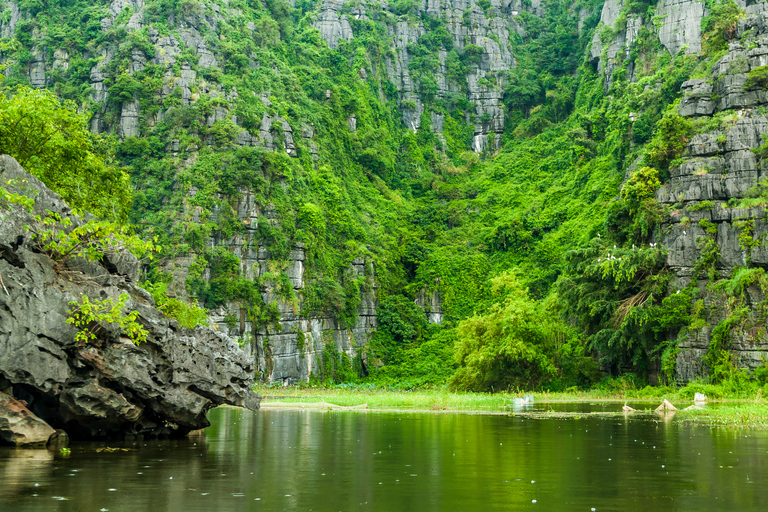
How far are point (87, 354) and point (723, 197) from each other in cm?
3697

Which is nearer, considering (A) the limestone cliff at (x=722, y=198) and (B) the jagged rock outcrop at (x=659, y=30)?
(A) the limestone cliff at (x=722, y=198)

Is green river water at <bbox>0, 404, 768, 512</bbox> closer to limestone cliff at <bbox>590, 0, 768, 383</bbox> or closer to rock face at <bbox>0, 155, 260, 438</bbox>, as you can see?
rock face at <bbox>0, 155, 260, 438</bbox>

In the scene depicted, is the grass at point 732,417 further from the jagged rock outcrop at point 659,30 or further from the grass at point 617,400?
the jagged rock outcrop at point 659,30

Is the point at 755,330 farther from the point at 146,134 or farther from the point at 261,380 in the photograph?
the point at 146,134

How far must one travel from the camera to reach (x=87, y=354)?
15836mm

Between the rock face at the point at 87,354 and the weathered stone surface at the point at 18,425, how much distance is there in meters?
0.44

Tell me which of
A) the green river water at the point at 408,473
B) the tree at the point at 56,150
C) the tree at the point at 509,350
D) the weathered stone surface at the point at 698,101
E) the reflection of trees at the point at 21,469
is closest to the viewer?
the green river water at the point at 408,473

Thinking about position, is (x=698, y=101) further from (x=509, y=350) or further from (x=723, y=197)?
(x=509, y=350)

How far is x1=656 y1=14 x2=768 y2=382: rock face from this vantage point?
38.9m

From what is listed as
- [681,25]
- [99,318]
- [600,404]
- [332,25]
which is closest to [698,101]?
[600,404]

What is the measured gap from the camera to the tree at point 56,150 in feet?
67.6

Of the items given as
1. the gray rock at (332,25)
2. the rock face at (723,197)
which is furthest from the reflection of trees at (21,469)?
the gray rock at (332,25)

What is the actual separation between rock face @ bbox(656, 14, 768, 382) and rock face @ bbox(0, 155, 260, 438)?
96.4 feet

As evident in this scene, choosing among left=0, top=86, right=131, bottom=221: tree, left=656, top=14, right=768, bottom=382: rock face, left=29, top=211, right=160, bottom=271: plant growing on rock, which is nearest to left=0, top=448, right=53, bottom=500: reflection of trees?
left=29, top=211, right=160, bottom=271: plant growing on rock
